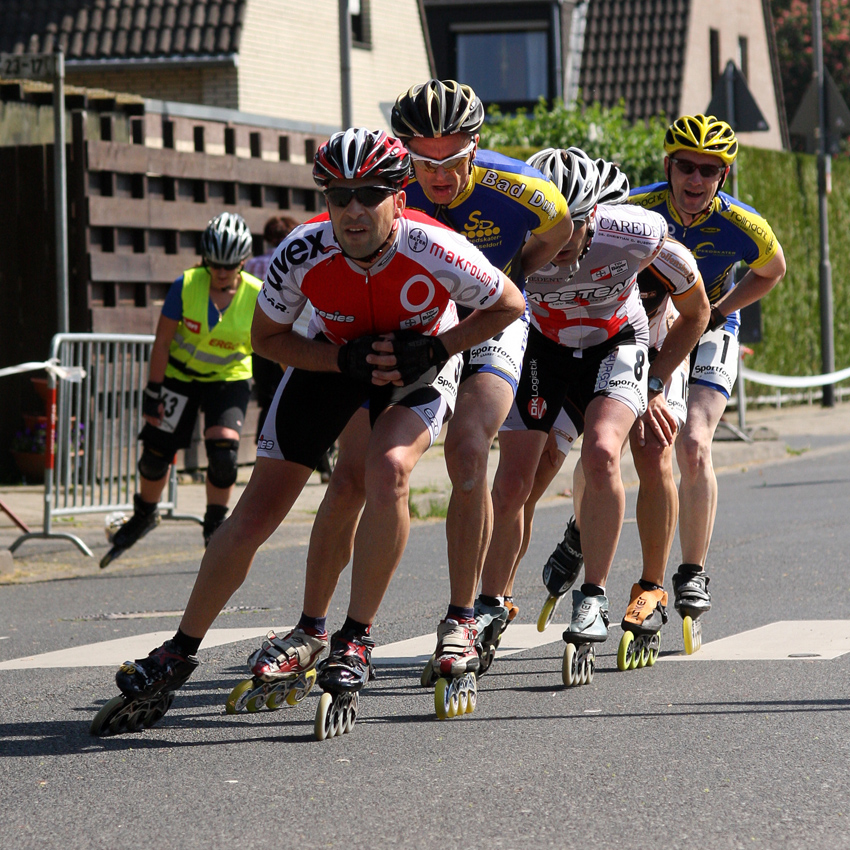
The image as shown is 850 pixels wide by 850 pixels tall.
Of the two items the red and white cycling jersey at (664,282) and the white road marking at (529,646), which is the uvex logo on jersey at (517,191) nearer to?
the red and white cycling jersey at (664,282)

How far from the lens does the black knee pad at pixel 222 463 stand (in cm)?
939

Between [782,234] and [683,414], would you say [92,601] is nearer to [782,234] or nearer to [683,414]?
[683,414]

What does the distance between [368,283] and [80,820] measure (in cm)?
197

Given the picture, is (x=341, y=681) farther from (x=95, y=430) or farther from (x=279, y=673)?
(x=95, y=430)

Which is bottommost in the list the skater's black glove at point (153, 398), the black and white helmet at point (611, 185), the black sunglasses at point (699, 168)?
the skater's black glove at point (153, 398)

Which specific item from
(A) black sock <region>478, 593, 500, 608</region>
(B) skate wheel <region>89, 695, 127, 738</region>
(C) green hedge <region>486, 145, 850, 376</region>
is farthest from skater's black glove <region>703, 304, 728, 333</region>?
(C) green hedge <region>486, 145, 850, 376</region>

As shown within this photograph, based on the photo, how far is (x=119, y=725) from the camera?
5.06m

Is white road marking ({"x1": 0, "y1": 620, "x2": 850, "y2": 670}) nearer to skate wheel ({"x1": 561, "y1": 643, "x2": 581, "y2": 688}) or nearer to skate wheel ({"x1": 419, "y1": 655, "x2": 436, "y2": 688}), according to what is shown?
skate wheel ({"x1": 419, "y1": 655, "x2": 436, "y2": 688})

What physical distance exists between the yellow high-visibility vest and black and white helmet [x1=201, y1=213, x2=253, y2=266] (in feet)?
0.73

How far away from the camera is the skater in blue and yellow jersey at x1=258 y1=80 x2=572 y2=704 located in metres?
5.44

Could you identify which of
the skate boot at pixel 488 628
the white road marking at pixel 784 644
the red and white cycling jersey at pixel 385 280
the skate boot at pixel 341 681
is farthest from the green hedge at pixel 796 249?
the skate boot at pixel 341 681

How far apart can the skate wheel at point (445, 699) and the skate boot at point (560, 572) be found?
162 centimetres

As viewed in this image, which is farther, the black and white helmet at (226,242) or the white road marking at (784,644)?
the black and white helmet at (226,242)

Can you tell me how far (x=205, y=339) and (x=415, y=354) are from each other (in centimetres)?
473
